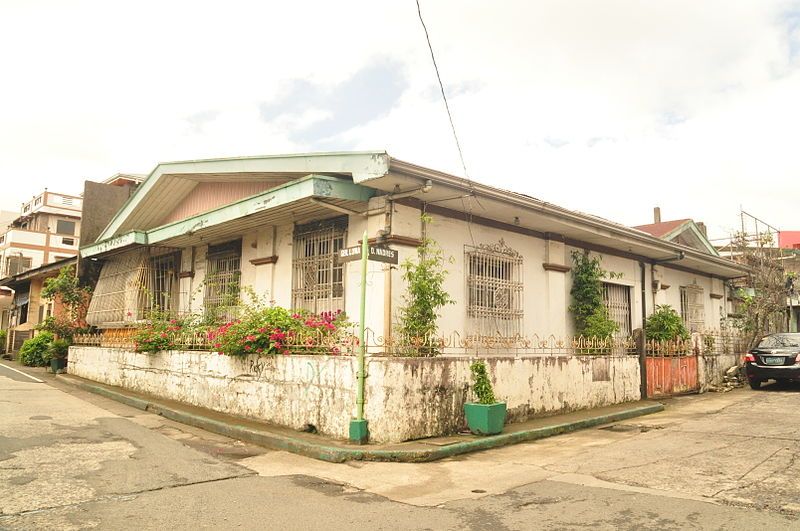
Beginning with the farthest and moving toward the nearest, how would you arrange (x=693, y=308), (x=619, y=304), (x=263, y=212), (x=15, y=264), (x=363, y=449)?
(x=15, y=264) → (x=693, y=308) → (x=619, y=304) → (x=263, y=212) → (x=363, y=449)

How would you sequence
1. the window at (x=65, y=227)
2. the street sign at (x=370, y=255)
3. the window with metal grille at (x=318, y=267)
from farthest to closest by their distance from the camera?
1. the window at (x=65, y=227)
2. the window with metal grille at (x=318, y=267)
3. the street sign at (x=370, y=255)

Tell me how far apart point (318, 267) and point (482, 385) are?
155 inches

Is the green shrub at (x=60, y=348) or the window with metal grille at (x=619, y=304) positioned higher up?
the window with metal grille at (x=619, y=304)

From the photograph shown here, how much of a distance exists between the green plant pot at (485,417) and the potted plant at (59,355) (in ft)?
46.2

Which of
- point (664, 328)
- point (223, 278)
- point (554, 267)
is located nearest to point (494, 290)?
point (554, 267)

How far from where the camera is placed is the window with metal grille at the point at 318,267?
1037 cm

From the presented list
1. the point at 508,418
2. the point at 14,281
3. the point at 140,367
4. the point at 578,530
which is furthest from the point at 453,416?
the point at 14,281

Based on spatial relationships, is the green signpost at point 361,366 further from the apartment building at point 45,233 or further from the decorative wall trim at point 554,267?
the apartment building at point 45,233

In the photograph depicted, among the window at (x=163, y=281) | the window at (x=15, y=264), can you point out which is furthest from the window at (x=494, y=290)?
the window at (x=15, y=264)

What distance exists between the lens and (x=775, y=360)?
46.1ft

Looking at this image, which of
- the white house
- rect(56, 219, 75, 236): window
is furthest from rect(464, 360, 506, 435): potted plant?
rect(56, 219, 75, 236): window

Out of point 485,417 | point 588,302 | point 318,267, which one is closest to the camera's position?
point 485,417

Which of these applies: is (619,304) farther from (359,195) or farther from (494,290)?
(359,195)

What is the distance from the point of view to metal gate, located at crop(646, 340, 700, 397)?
12953 mm
